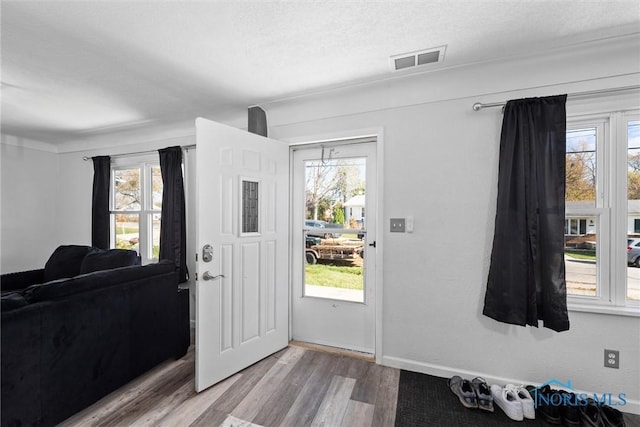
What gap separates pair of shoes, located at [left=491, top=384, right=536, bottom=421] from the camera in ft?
5.54

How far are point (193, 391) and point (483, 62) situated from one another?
10.2 ft

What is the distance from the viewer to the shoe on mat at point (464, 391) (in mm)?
1798

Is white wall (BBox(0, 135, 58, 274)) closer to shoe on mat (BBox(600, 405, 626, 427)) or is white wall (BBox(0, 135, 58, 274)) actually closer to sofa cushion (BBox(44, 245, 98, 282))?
sofa cushion (BBox(44, 245, 98, 282))

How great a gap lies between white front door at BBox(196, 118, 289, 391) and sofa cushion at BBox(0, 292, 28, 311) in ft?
2.84

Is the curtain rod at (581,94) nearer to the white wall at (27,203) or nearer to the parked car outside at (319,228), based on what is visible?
the parked car outside at (319,228)

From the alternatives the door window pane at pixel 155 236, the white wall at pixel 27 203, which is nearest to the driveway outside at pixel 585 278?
the door window pane at pixel 155 236

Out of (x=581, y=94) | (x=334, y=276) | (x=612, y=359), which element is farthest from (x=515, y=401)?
(x=581, y=94)

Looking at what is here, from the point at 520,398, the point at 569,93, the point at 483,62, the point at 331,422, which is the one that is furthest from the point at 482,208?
the point at 331,422

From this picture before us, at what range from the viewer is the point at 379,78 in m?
2.15

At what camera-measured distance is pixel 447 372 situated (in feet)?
6.93

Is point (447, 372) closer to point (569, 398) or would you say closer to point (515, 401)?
point (515, 401)

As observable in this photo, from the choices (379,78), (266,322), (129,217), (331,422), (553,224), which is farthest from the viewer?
(129,217)

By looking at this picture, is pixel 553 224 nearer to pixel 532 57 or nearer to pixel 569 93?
pixel 569 93

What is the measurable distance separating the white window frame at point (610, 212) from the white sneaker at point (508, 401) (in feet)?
2.34
